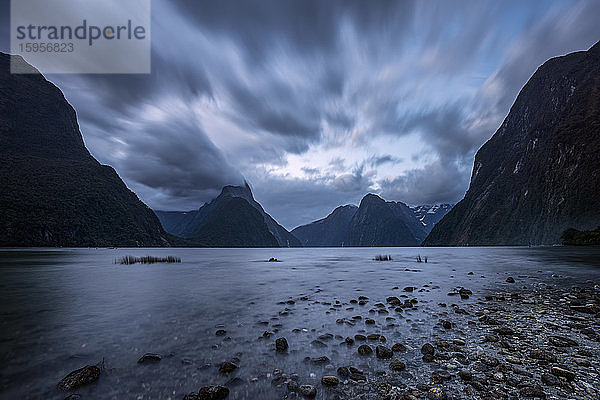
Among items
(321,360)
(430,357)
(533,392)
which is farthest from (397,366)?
(533,392)

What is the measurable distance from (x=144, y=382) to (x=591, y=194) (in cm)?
22329

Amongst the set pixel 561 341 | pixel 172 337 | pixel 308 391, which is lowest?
pixel 172 337

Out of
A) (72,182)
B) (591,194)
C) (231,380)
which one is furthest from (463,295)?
(72,182)

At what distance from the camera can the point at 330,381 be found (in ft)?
22.9

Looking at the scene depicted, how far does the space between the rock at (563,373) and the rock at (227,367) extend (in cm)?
850

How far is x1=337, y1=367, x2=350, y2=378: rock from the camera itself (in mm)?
7359

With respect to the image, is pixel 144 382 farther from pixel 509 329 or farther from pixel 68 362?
pixel 509 329

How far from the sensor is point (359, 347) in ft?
29.8

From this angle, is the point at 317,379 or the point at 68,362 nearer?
the point at 317,379

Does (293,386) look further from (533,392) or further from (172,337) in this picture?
(172,337)

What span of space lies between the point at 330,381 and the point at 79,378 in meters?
6.73

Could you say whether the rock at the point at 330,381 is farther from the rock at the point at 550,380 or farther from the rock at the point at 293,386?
the rock at the point at 550,380

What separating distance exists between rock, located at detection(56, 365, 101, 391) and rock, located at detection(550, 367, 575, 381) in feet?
39.8

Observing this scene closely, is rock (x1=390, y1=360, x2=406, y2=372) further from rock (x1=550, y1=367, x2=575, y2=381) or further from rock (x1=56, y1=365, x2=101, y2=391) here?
rock (x1=56, y1=365, x2=101, y2=391)
